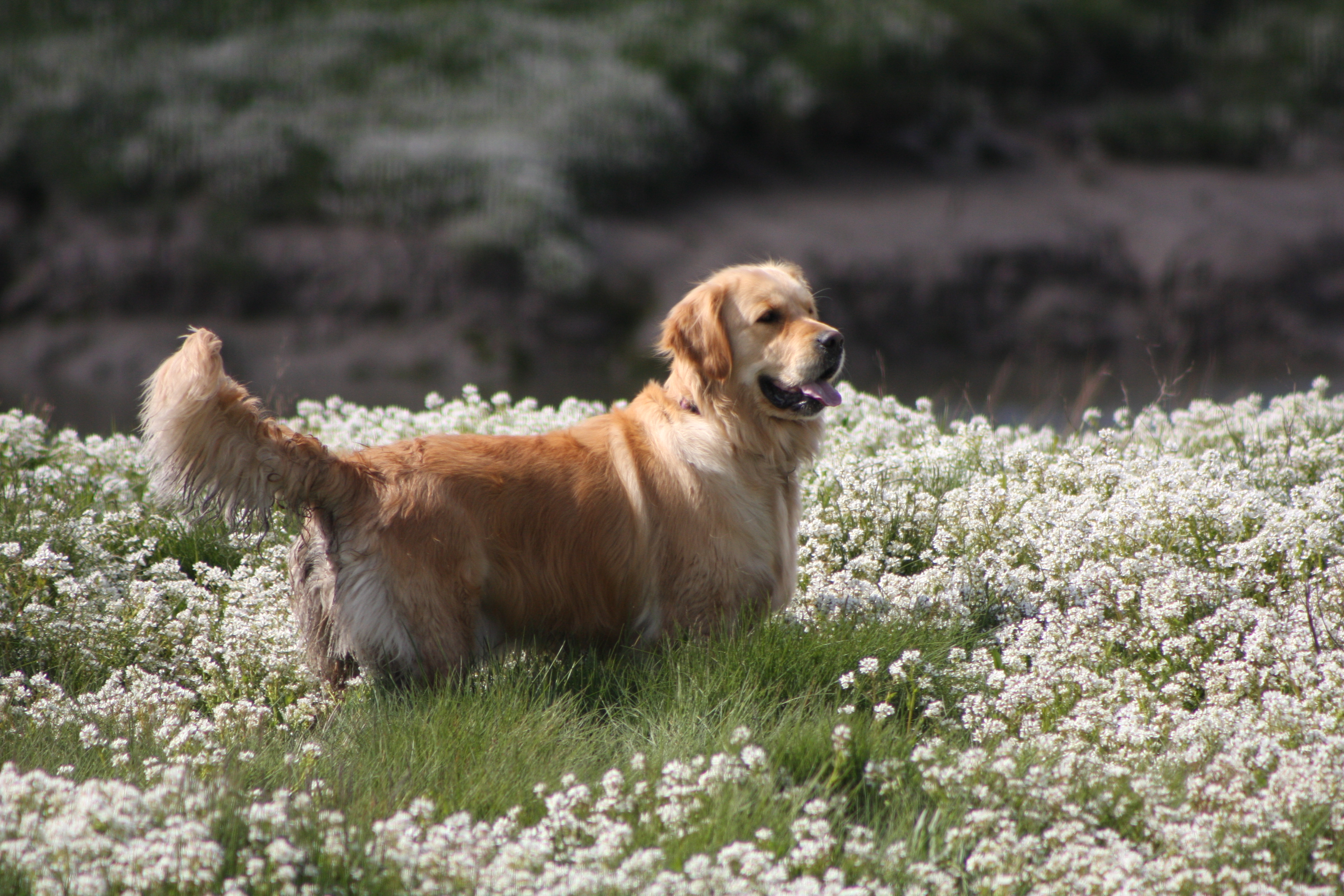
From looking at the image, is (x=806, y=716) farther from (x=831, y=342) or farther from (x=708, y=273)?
(x=708, y=273)

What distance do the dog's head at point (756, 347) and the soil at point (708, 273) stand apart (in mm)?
13457

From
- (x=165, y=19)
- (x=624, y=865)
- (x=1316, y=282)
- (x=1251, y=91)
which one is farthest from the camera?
(x=1251, y=91)

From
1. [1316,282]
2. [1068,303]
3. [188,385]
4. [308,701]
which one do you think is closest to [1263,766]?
[308,701]

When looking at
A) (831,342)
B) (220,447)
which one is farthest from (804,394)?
(220,447)

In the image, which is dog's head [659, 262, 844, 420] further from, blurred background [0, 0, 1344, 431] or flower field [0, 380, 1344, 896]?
blurred background [0, 0, 1344, 431]

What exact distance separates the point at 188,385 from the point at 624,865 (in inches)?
83.7

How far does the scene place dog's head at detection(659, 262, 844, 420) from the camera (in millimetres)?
4598

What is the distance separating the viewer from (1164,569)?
482 cm

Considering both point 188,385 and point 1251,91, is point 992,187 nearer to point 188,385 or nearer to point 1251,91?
point 1251,91

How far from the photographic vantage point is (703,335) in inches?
184

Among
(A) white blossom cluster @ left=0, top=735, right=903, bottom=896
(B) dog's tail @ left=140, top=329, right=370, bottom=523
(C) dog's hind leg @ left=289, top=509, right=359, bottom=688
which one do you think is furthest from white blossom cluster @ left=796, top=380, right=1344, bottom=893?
(B) dog's tail @ left=140, top=329, right=370, bottom=523

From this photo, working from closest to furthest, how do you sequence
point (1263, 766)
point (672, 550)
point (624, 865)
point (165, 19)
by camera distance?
point (624, 865) < point (1263, 766) < point (672, 550) < point (165, 19)

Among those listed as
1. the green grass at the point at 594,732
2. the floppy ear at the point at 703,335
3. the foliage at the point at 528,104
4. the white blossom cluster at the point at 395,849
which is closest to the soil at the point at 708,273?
the foliage at the point at 528,104

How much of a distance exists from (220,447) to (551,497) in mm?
1210
